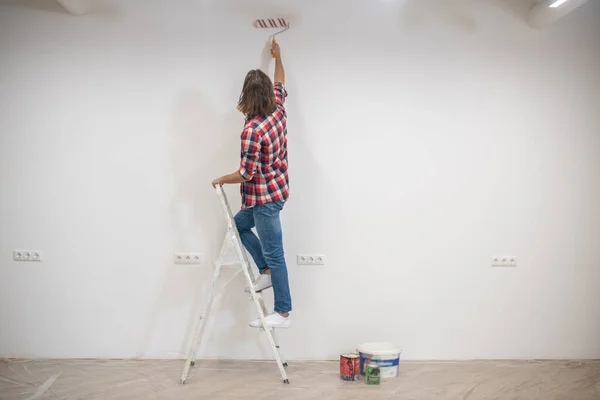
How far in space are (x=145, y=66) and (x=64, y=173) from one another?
2.82 ft

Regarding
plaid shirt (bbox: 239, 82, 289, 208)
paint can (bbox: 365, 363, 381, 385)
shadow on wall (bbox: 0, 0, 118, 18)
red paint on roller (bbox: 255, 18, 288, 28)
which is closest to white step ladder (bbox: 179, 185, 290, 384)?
plaid shirt (bbox: 239, 82, 289, 208)

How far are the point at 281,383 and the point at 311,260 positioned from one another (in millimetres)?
811

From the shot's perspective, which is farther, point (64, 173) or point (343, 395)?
point (64, 173)

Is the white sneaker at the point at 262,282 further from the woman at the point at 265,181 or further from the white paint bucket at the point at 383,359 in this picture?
the white paint bucket at the point at 383,359

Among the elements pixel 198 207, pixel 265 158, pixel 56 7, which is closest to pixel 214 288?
pixel 198 207

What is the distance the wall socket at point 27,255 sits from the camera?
4.04 metres

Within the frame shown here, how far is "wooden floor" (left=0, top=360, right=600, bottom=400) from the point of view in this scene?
3.33 meters

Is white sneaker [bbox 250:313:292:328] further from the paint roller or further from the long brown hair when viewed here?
the paint roller

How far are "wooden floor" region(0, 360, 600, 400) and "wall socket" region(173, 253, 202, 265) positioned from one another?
0.63 m

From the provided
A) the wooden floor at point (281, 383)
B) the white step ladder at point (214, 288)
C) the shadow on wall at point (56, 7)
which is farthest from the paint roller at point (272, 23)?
the wooden floor at point (281, 383)

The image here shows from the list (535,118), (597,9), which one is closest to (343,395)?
(535,118)

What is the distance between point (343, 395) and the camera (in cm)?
335

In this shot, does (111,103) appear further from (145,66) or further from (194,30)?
(194,30)

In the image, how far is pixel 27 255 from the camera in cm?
404
